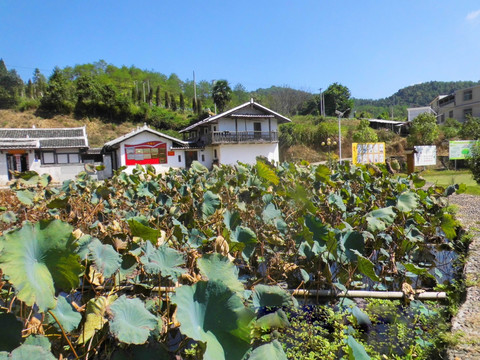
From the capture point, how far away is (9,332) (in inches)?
49.5

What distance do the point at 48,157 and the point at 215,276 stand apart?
2662 cm

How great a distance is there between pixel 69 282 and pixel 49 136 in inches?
1122

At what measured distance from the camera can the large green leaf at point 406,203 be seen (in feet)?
11.8

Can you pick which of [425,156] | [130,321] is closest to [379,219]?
[130,321]

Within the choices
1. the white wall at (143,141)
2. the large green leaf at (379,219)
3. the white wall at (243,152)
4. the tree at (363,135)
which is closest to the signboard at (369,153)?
the tree at (363,135)

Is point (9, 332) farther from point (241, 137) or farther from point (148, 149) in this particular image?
point (241, 137)

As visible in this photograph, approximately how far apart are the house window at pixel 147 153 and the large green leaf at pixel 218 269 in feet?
81.3

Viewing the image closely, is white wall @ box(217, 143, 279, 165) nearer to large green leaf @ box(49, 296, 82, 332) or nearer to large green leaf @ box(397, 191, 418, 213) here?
large green leaf @ box(397, 191, 418, 213)

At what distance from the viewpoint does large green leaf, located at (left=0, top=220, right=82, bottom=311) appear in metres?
1.12

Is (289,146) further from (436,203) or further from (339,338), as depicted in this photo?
(339,338)

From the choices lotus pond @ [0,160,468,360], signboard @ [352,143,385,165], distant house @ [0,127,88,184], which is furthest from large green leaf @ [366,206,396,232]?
distant house @ [0,127,88,184]

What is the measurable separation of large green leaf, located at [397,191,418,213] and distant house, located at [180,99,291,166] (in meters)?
22.3

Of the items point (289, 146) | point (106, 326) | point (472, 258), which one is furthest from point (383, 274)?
point (289, 146)

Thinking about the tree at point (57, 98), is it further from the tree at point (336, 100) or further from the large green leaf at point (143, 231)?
the large green leaf at point (143, 231)
